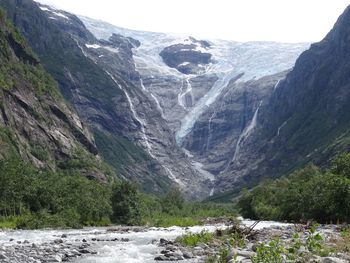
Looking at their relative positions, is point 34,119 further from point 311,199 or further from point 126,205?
point 311,199

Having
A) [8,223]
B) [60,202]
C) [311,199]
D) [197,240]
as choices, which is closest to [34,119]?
[60,202]

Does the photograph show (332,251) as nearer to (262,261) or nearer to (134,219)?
(262,261)

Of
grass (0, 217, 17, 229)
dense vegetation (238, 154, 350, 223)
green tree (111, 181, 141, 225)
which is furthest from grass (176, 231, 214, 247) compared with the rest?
green tree (111, 181, 141, 225)

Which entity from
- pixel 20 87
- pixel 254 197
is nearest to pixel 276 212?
pixel 254 197

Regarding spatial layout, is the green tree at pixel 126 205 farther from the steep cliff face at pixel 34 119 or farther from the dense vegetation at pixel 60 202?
the steep cliff face at pixel 34 119

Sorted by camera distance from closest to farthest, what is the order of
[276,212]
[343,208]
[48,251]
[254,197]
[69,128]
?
[48,251]
[343,208]
[276,212]
[254,197]
[69,128]

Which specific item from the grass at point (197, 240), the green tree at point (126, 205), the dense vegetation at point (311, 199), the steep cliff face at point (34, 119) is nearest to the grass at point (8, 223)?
the green tree at point (126, 205)
